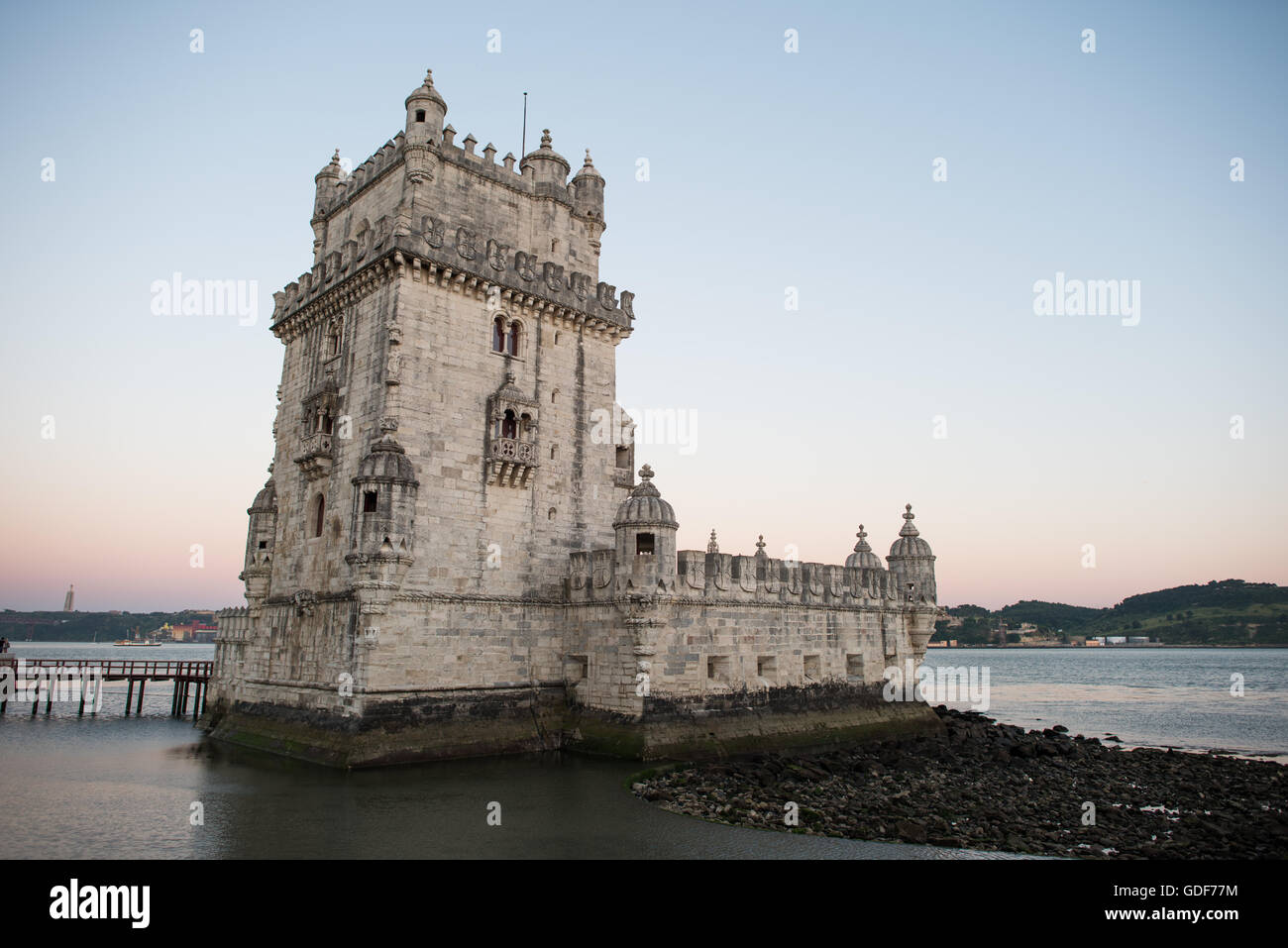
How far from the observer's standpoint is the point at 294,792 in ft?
64.6

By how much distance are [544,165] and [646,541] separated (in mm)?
15330

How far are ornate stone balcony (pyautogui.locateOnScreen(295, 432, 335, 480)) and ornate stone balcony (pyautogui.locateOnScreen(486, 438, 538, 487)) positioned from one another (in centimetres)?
537

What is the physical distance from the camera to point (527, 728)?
26656 millimetres

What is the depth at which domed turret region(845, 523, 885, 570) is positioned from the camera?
35.0 meters

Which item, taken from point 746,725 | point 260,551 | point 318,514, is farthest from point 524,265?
point 746,725

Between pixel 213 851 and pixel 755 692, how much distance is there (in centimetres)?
1832

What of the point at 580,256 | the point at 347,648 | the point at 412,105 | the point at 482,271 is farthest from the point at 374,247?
the point at 347,648

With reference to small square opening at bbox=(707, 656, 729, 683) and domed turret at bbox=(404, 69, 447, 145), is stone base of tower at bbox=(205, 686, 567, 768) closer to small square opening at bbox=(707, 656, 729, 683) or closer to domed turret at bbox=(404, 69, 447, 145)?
small square opening at bbox=(707, 656, 729, 683)

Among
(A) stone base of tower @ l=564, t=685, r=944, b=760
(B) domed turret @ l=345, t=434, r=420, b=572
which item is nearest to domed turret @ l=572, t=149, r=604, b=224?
(B) domed turret @ l=345, t=434, r=420, b=572

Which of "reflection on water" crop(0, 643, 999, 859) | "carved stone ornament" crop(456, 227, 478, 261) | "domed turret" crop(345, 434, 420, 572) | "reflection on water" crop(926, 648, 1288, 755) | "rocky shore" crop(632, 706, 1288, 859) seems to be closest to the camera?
"reflection on water" crop(0, 643, 999, 859)

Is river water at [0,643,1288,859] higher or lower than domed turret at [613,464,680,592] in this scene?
lower

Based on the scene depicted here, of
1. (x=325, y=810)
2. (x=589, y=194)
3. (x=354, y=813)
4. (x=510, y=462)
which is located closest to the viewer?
(x=354, y=813)

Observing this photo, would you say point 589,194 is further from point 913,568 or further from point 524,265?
point 913,568

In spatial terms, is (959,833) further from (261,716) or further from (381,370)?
(261,716)
